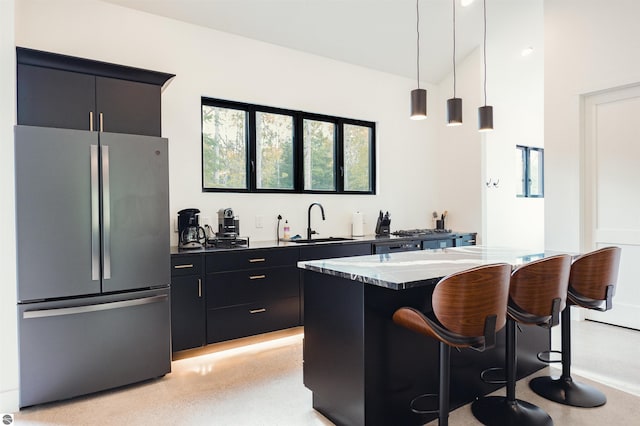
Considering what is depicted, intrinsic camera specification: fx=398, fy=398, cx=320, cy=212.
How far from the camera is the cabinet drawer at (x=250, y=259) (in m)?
3.29

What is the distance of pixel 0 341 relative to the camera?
8.04 ft

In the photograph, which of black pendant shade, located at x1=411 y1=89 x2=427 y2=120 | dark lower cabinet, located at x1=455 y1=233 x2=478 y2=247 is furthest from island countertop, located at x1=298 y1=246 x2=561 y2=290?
dark lower cabinet, located at x1=455 y1=233 x2=478 y2=247

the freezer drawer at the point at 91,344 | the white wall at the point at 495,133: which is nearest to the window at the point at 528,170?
the white wall at the point at 495,133

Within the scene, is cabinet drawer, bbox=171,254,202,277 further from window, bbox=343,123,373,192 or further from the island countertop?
window, bbox=343,123,373,192

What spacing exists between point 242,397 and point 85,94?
7.79 ft

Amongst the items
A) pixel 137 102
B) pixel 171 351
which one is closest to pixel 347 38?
pixel 137 102

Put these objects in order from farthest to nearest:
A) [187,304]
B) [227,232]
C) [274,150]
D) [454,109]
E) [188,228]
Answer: [274,150]
[227,232]
[188,228]
[187,304]
[454,109]

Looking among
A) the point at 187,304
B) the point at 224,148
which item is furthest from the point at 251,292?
the point at 224,148

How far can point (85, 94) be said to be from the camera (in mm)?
2834

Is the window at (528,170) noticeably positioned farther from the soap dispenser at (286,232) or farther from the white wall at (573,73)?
the soap dispenser at (286,232)

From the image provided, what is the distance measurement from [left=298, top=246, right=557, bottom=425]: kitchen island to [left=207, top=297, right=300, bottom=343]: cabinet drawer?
109cm

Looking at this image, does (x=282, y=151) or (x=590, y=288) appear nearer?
(x=590, y=288)

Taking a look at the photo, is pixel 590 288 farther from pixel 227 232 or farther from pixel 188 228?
pixel 188 228

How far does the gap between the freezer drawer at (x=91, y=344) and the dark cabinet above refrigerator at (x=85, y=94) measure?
1238mm
